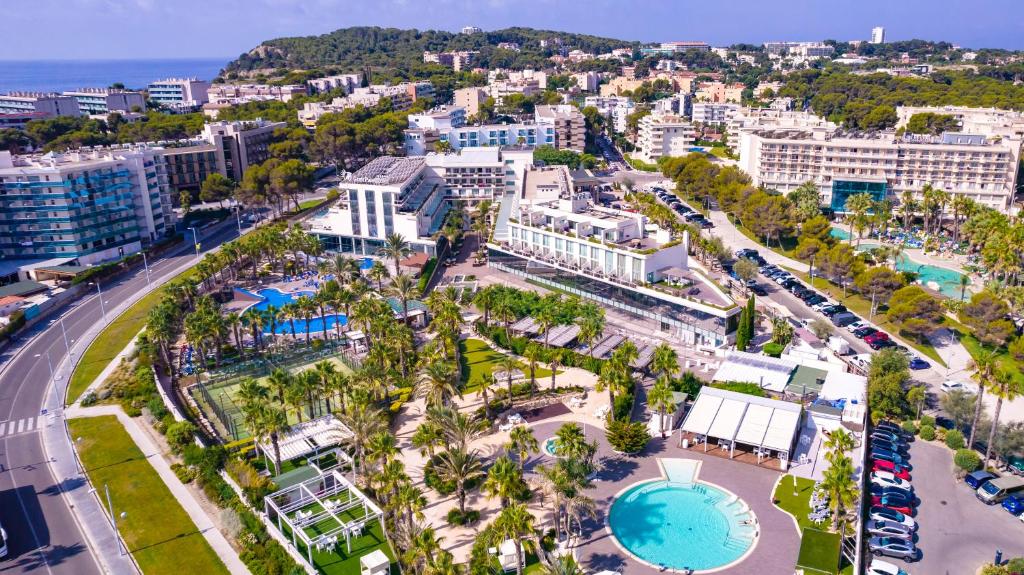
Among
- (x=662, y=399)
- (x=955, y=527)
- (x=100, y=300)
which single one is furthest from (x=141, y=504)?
(x=955, y=527)

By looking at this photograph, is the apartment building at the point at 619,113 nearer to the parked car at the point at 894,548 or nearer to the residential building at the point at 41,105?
the residential building at the point at 41,105

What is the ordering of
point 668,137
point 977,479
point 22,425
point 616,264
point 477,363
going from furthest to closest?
1. point 668,137
2. point 616,264
3. point 477,363
4. point 22,425
5. point 977,479

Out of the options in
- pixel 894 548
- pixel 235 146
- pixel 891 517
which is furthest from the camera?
pixel 235 146

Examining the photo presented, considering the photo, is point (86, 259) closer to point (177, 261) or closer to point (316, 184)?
point (177, 261)

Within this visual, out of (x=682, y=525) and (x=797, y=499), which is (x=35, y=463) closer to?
(x=682, y=525)

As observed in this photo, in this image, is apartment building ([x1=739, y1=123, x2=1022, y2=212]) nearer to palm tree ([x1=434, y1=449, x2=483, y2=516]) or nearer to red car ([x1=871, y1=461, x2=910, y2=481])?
red car ([x1=871, y1=461, x2=910, y2=481])

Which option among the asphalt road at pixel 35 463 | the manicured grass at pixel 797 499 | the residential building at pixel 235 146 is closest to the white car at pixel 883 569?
the manicured grass at pixel 797 499

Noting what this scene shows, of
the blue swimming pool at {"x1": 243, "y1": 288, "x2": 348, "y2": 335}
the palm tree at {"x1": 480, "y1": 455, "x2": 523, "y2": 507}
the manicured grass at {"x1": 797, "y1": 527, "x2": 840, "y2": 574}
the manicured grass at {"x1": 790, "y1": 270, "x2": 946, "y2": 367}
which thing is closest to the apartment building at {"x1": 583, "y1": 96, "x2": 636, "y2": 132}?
the manicured grass at {"x1": 790, "y1": 270, "x2": 946, "y2": 367}

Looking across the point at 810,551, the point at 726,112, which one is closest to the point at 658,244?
the point at 810,551
